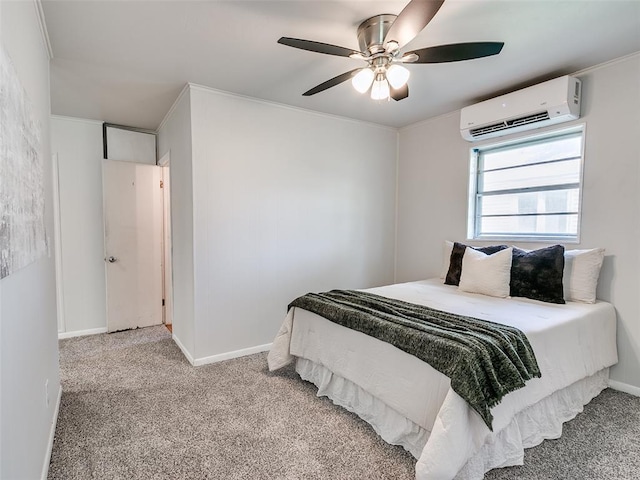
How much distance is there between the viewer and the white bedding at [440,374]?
5.06 ft

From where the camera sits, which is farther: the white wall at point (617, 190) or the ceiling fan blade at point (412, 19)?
the white wall at point (617, 190)

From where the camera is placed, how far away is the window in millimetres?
2945

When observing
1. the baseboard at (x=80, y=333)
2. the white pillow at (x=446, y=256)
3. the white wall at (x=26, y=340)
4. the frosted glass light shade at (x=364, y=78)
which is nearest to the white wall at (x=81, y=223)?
the baseboard at (x=80, y=333)

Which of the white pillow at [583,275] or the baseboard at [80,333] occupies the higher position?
the white pillow at [583,275]

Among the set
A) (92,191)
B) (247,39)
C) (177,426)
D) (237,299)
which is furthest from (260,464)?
(92,191)

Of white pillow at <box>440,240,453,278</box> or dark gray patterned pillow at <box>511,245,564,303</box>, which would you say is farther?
white pillow at <box>440,240,453,278</box>

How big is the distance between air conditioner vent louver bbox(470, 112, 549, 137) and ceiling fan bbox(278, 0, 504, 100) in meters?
1.31

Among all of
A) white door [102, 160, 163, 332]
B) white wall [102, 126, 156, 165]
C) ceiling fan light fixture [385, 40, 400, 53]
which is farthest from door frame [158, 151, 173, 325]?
ceiling fan light fixture [385, 40, 400, 53]

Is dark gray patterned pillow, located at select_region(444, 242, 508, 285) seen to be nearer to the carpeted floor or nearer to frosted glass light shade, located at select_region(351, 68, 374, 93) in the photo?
the carpeted floor

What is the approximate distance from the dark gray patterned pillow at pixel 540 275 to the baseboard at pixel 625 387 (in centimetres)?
80

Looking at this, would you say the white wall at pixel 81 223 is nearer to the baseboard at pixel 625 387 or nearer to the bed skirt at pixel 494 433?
the bed skirt at pixel 494 433

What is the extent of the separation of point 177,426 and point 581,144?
3.71m

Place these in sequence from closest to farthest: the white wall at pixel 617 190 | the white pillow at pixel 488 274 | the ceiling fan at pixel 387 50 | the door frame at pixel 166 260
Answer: the ceiling fan at pixel 387 50 → the white wall at pixel 617 190 → the white pillow at pixel 488 274 → the door frame at pixel 166 260

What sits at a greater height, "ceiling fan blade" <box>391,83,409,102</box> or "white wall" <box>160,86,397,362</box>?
"ceiling fan blade" <box>391,83,409,102</box>
